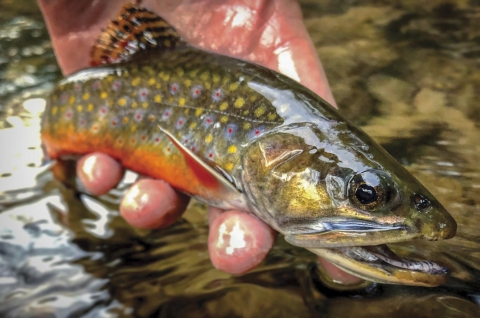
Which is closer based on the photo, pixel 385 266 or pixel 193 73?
pixel 385 266

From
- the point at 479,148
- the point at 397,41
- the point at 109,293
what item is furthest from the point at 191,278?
the point at 397,41

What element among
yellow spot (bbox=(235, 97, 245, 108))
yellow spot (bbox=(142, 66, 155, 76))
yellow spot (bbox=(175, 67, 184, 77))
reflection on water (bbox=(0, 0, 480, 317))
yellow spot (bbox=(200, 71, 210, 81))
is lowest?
reflection on water (bbox=(0, 0, 480, 317))

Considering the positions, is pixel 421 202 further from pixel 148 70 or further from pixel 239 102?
pixel 148 70

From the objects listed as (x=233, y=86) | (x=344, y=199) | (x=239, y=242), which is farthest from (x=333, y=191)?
(x=233, y=86)

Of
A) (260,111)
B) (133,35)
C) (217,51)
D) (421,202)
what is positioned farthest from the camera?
(217,51)

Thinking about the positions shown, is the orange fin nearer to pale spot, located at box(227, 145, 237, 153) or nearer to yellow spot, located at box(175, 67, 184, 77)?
pale spot, located at box(227, 145, 237, 153)

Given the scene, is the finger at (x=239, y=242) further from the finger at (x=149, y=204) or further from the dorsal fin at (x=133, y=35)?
the dorsal fin at (x=133, y=35)

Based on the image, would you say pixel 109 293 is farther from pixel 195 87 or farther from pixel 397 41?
pixel 397 41

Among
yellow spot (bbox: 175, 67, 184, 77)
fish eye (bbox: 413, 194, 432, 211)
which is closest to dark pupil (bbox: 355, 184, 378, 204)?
fish eye (bbox: 413, 194, 432, 211)
